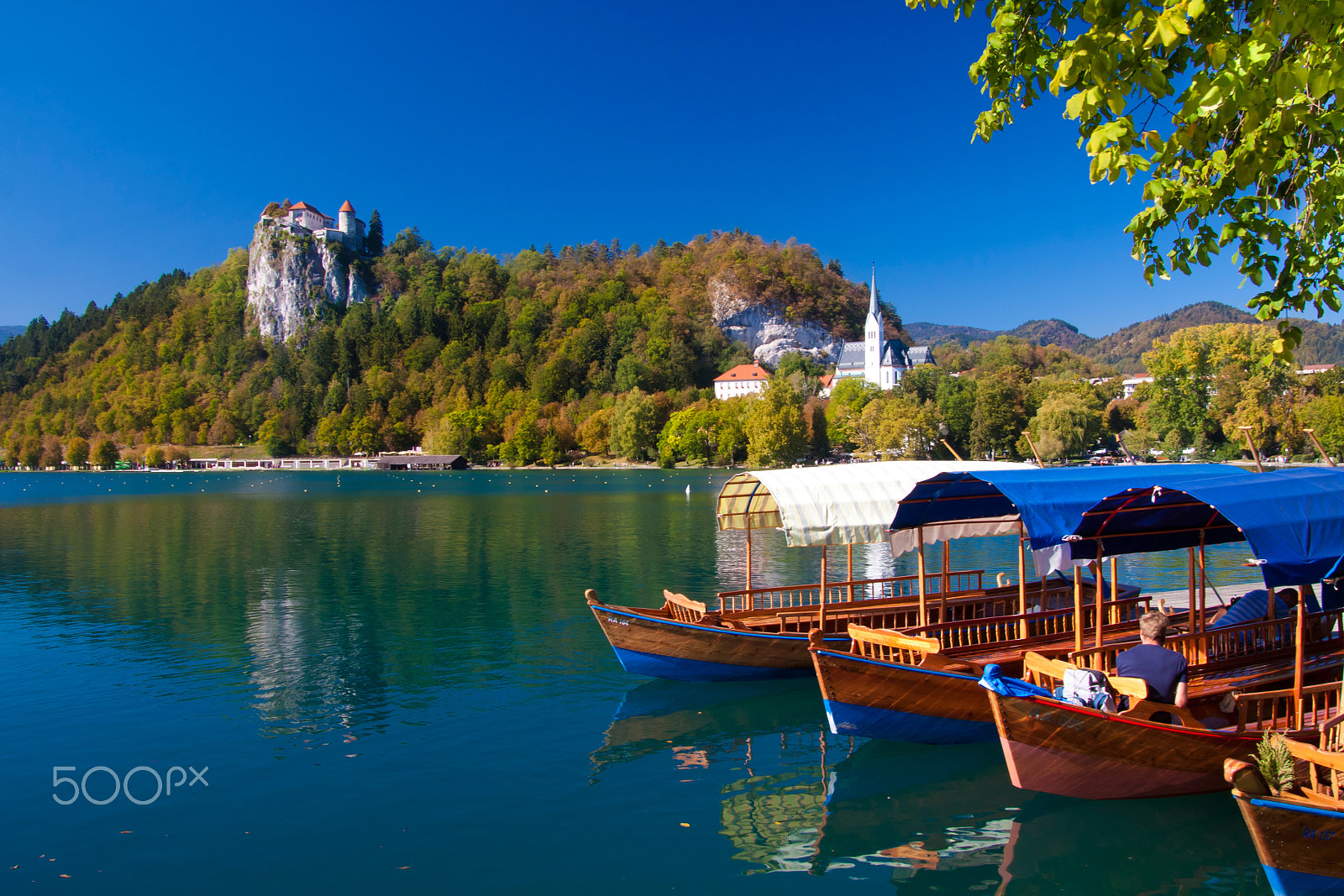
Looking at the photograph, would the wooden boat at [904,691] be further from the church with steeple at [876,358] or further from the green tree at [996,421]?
the church with steeple at [876,358]

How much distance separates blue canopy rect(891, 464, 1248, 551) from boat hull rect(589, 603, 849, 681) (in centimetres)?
284

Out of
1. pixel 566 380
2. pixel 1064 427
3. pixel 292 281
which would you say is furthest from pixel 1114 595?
pixel 292 281

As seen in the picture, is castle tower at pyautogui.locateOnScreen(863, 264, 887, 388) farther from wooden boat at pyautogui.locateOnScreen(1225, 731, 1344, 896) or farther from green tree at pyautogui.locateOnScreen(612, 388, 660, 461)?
wooden boat at pyautogui.locateOnScreen(1225, 731, 1344, 896)

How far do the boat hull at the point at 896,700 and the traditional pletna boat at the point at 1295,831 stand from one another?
452 cm

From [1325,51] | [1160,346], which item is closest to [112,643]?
[1325,51]

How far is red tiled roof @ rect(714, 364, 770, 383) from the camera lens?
521 ft

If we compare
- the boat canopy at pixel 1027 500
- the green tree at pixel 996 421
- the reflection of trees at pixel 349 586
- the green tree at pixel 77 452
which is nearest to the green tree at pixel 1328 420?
the green tree at pixel 996 421

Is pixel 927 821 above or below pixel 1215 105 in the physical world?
below

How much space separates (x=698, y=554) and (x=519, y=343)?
147m

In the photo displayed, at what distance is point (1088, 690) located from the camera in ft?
31.3

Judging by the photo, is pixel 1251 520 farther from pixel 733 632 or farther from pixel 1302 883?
pixel 733 632

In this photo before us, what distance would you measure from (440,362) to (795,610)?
167434mm

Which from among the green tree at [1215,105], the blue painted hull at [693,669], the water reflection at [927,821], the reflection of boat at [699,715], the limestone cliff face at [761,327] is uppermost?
the limestone cliff face at [761,327]

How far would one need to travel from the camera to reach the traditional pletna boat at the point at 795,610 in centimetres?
1435
